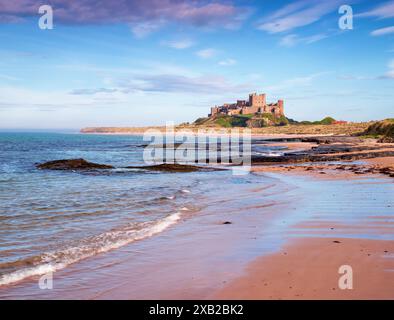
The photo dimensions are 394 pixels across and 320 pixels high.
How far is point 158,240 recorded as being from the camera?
8.77 metres

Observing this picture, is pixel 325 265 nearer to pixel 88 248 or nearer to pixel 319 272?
pixel 319 272

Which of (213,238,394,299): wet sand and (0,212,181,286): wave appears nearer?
(213,238,394,299): wet sand

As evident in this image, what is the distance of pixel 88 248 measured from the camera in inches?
314

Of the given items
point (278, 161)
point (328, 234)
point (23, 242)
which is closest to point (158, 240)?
point (23, 242)

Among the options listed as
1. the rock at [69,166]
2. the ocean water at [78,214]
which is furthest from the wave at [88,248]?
the rock at [69,166]

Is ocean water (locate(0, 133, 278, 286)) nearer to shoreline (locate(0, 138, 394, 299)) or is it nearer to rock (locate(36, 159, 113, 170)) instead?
shoreline (locate(0, 138, 394, 299))

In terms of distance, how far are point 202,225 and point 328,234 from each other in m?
3.33

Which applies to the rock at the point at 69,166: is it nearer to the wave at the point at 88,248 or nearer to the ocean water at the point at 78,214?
the ocean water at the point at 78,214

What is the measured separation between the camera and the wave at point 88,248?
659 centimetres

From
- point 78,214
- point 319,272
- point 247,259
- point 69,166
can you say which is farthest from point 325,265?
point 69,166

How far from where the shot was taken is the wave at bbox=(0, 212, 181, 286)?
659cm


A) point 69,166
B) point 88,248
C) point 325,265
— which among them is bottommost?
point 88,248

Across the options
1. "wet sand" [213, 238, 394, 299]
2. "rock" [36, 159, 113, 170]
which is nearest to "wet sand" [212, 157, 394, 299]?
"wet sand" [213, 238, 394, 299]
